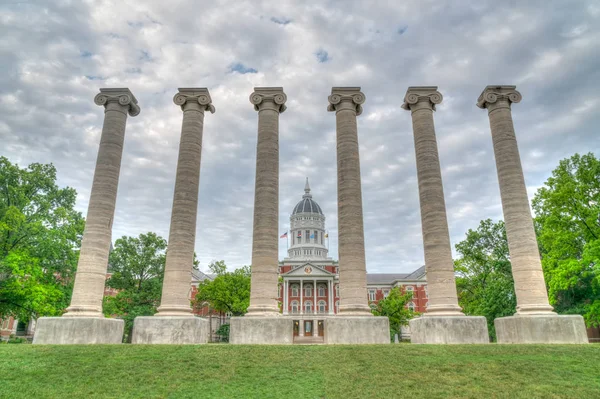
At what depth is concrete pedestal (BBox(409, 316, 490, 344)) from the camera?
2373 cm

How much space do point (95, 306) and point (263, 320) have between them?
37.0 ft

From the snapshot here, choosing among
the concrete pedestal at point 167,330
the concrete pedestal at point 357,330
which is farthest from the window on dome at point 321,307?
the concrete pedestal at point 167,330

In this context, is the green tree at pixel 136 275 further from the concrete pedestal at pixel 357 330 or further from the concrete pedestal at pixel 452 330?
the concrete pedestal at pixel 452 330

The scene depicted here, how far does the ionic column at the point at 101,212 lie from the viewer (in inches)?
1010

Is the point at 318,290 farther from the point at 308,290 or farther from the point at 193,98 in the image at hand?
the point at 193,98

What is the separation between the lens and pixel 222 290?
72188 millimetres

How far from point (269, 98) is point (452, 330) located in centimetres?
2091

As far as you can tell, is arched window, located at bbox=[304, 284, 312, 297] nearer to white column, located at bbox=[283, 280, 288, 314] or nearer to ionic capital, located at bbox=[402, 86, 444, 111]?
white column, located at bbox=[283, 280, 288, 314]

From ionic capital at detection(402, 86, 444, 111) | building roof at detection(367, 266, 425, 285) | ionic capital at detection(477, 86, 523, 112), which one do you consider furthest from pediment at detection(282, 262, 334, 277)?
ionic capital at detection(477, 86, 523, 112)

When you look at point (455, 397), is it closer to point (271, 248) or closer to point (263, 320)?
point (263, 320)

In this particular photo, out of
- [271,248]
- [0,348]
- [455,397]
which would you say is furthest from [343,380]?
[0,348]

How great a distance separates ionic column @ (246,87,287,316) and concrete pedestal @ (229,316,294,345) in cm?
88

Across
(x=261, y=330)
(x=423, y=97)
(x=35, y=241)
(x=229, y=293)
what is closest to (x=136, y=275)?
(x=229, y=293)

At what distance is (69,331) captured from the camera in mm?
23891
